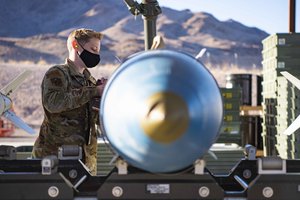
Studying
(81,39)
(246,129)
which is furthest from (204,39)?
(81,39)

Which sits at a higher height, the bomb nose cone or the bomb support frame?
the bomb nose cone

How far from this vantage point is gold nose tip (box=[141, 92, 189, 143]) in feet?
7.48

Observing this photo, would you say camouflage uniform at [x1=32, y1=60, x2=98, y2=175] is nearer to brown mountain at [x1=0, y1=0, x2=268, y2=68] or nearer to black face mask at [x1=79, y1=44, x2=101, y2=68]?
black face mask at [x1=79, y1=44, x2=101, y2=68]

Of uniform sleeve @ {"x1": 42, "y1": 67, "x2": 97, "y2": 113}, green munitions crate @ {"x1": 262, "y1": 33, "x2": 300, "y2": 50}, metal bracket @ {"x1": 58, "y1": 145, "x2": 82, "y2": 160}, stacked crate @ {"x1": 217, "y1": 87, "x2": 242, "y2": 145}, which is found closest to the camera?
metal bracket @ {"x1": 58, "y1": 145, "x2": 82, "y2": 160}

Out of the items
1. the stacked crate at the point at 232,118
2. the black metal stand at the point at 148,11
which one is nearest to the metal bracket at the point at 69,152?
the black metal stand at the point at 148,11

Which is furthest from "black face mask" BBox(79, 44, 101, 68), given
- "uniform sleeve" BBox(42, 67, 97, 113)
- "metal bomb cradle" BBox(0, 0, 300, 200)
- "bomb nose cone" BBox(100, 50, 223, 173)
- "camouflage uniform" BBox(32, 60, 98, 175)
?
"bomb nose cone" BBox(100, 50, 223, 173)

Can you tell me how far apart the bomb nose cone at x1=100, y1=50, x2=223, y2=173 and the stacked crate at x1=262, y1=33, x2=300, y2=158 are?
19.9ft

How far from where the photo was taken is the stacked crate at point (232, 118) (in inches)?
448

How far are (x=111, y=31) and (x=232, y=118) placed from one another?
71300 millimetres

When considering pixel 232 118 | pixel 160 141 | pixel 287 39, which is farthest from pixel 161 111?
pixel 232 118

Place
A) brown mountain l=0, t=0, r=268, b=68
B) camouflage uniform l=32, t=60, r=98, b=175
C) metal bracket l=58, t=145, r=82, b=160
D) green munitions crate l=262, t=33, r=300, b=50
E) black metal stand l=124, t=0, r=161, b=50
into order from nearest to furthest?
1. metal bracket l=58, t=145, r=82, b=160
2. camouflage uniform l=32, t=60, r=98, b=175
3. black metal stand l=124, t=0, r=161, b=50
4. green munitions crate l=262, t=33, r=300, b=50
5. brown mountain l=0, t=0, r=268, b=68

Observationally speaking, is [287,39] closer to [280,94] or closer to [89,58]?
[280,94]

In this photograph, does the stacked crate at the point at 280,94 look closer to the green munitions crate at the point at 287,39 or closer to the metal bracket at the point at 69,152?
the green munitions crate at the point at 287,39

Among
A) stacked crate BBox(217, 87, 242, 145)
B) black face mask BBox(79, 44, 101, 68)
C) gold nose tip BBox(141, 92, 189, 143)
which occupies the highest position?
black face mask BBox(79, 44, 101, 68)
